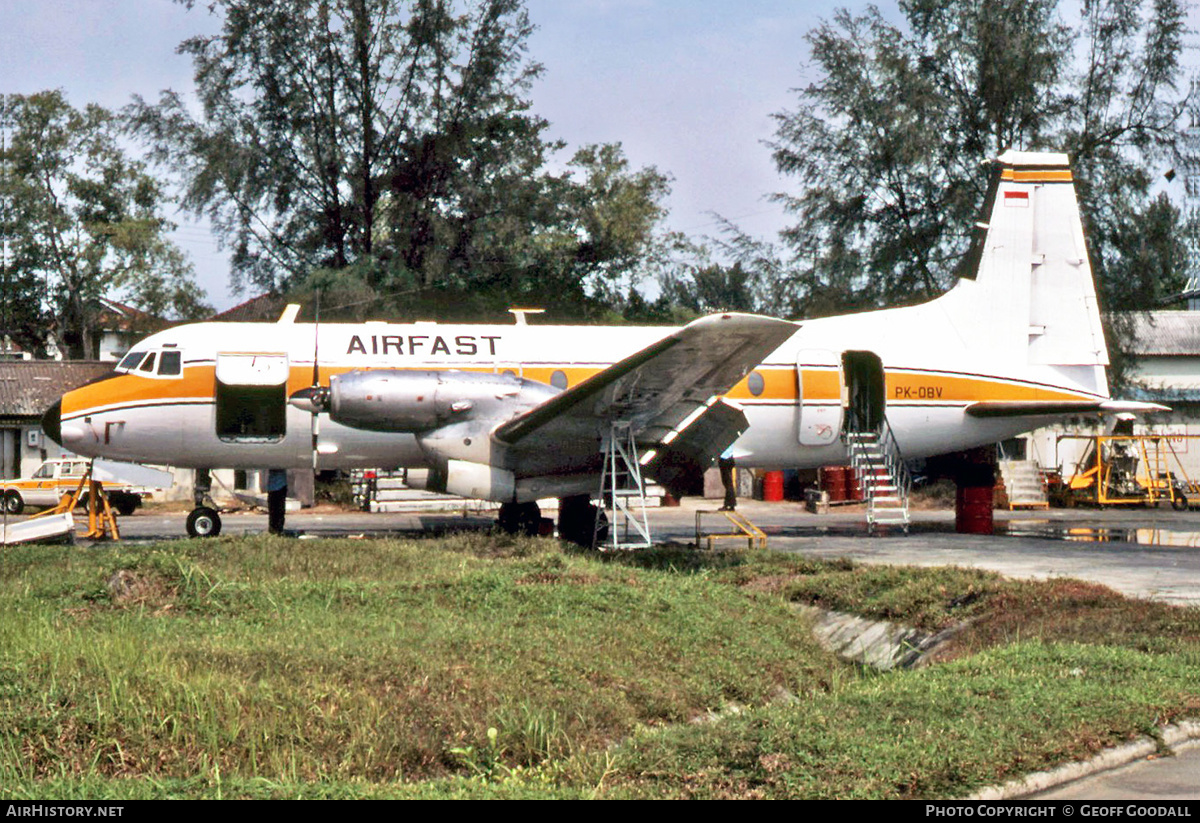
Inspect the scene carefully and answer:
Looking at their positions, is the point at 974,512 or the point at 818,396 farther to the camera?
the point at 974,512

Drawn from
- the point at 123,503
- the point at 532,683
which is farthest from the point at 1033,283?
the point at 123,503

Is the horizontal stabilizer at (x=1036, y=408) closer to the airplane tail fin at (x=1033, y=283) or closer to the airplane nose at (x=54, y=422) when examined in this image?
the airplane tail fin at (x=1033, y=283)

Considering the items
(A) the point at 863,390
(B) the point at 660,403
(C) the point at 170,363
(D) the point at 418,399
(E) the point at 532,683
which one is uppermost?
(C) the point at 170,363

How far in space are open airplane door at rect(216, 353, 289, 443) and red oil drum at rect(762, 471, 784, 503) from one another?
22.5 m

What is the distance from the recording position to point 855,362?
74.1 ft

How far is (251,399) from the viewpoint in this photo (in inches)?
797

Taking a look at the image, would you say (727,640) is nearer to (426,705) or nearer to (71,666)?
(426,705)

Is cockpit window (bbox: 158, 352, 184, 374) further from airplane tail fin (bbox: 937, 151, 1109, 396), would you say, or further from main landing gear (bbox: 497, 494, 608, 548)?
airplane tail fin (bbox: 937, 151, 1109, 396)

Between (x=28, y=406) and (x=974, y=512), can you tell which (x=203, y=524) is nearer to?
(x=974, y=512)

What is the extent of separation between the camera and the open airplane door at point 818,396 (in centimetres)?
2227

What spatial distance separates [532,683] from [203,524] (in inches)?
527

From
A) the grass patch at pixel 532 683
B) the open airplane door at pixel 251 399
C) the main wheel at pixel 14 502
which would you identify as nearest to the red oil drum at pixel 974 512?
the grass patch at pixel 532 683

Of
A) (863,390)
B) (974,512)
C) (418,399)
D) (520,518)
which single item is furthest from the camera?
(974,512)

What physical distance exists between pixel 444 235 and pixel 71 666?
99.9 feet
